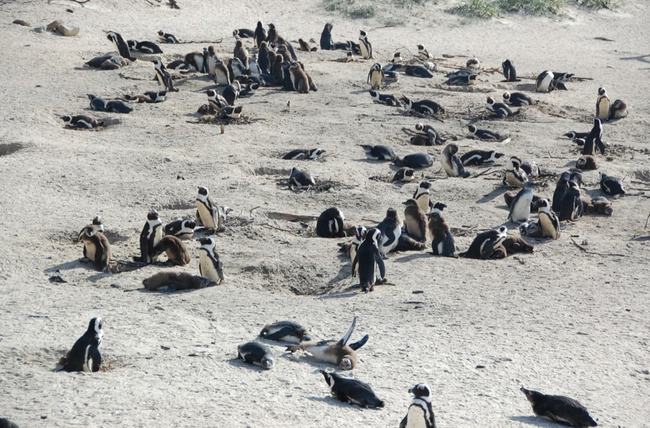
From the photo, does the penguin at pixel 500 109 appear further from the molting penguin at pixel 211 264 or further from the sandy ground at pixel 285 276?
the molting penguin at pixel 211 264

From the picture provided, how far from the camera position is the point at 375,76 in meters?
17.9

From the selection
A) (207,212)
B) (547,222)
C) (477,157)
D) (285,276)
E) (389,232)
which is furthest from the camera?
(477,157)

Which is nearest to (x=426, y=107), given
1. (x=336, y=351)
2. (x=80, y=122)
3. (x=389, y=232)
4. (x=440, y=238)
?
(x=80, y=122)

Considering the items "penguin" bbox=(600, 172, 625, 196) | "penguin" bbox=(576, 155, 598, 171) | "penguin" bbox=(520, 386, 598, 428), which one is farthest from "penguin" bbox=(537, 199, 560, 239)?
"penguin" bbox=(520, 386, 598, 428)

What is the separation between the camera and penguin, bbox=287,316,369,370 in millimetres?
7797

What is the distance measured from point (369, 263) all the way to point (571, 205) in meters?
3.31

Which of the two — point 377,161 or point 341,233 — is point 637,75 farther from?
point 341,233

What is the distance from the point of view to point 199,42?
21.2m

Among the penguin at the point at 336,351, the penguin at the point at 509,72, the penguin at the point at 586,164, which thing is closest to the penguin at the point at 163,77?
the penguin at the point at 509,72

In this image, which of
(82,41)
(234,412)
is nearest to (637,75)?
(82,41)

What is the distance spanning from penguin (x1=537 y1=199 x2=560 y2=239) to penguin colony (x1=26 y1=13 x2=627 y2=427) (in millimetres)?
11

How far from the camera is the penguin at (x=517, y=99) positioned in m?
17.2

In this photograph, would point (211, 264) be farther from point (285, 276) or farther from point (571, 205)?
point (571, 205)

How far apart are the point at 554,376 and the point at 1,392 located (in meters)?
3.54
